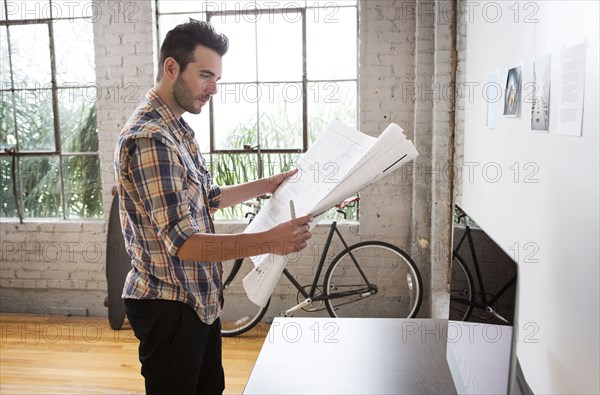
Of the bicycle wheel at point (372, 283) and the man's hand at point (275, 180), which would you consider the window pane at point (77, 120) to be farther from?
the man's hand at point (275, 180)

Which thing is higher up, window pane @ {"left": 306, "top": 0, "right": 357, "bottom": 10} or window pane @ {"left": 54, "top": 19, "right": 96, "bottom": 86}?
window pane @ {"left": 306, "top": 0, "right": 357, "bottom": 10}

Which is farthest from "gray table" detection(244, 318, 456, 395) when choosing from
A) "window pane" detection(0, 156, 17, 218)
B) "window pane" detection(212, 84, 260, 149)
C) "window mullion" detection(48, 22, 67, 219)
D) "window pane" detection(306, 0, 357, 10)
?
"window pane" detection(0, 156, 17, 218)

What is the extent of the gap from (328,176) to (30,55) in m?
2.96

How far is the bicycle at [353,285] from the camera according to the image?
3318 millimetres

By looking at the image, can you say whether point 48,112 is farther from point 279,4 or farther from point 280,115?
point 279,4

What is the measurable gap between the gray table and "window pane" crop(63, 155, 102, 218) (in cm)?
245

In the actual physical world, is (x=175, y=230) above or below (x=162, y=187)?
below

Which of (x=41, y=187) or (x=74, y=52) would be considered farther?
(x=41, y=187)

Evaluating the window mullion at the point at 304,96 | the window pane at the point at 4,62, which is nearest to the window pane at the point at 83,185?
the window pane at the point at 4,62

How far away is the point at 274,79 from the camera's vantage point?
11.3 ft

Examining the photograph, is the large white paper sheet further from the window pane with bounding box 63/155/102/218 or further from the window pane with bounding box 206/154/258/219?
the window pane with bounding box 63/155/102/218

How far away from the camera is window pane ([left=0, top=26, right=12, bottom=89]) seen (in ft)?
11.9

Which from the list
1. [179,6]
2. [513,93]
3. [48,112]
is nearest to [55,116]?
[48,112]

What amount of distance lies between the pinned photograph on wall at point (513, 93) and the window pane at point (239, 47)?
195cm
